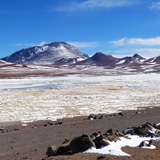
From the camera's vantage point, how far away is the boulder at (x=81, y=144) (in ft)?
26.7

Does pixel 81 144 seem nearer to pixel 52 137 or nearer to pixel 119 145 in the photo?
pixel 119 145

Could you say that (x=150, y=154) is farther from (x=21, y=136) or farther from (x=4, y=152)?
(x=21, y=136)

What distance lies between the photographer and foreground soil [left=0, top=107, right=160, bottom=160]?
794 cm

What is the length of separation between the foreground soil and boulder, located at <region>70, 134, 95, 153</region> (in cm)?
42

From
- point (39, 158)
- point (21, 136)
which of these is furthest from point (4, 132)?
point (39, 158)

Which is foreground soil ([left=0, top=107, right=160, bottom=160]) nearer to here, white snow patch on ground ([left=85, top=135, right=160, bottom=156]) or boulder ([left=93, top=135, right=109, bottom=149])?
white snow patch on ground ([left=85, top=135, right=160, bottom=156])

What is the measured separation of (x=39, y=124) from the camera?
15.1 m

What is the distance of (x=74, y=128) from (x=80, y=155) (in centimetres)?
581

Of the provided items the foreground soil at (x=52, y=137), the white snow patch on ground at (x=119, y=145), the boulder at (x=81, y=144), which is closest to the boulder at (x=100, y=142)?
the white snow patch on ground at (x=119, y=145)

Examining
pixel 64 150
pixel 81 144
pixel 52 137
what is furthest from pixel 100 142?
pixel 52 137

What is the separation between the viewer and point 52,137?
461 inches

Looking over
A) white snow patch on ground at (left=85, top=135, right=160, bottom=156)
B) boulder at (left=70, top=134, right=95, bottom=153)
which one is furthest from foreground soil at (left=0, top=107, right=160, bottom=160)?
boulder at (left=70, top=134, right=95, bottom=153)

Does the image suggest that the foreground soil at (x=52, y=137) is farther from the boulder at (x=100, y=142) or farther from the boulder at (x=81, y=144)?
the boulder at (x=100, y=142)

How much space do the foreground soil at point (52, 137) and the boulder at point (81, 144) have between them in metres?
0.42
